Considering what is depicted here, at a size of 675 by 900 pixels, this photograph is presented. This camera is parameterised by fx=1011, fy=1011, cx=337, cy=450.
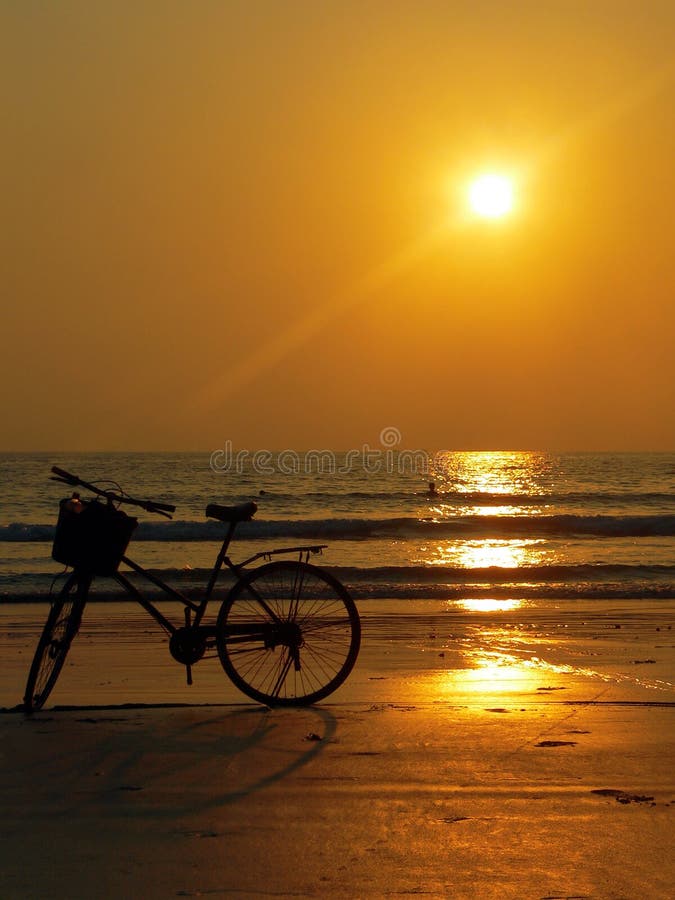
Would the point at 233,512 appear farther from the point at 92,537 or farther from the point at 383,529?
the point at 383,529

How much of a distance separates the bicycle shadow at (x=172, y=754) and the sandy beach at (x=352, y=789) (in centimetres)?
1

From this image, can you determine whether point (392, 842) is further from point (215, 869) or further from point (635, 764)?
point (635, 764)

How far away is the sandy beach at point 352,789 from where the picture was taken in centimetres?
265

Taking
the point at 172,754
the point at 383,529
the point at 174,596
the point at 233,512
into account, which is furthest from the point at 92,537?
the point at 383,529

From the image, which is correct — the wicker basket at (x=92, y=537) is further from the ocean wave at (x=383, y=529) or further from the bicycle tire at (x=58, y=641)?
the ocean wave at (x=383, y=529)

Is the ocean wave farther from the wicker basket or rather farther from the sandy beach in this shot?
the wicker basket

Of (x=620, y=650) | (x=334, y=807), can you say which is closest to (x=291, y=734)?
(x=334, y=807)

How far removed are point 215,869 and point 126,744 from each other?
4.68ft

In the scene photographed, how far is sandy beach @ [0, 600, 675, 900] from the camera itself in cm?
265

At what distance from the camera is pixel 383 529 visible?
74.4 ft

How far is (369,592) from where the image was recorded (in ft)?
36.4

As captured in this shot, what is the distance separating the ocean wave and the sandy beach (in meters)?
15.3

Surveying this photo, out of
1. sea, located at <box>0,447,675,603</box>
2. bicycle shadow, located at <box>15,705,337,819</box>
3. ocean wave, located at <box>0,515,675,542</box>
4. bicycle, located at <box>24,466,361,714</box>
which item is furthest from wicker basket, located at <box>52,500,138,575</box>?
ocean wave, located at <box>0,515,675,542</box>

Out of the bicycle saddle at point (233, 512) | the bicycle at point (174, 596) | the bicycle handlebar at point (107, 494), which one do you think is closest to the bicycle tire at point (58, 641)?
the bicycle at point (174, 596)
